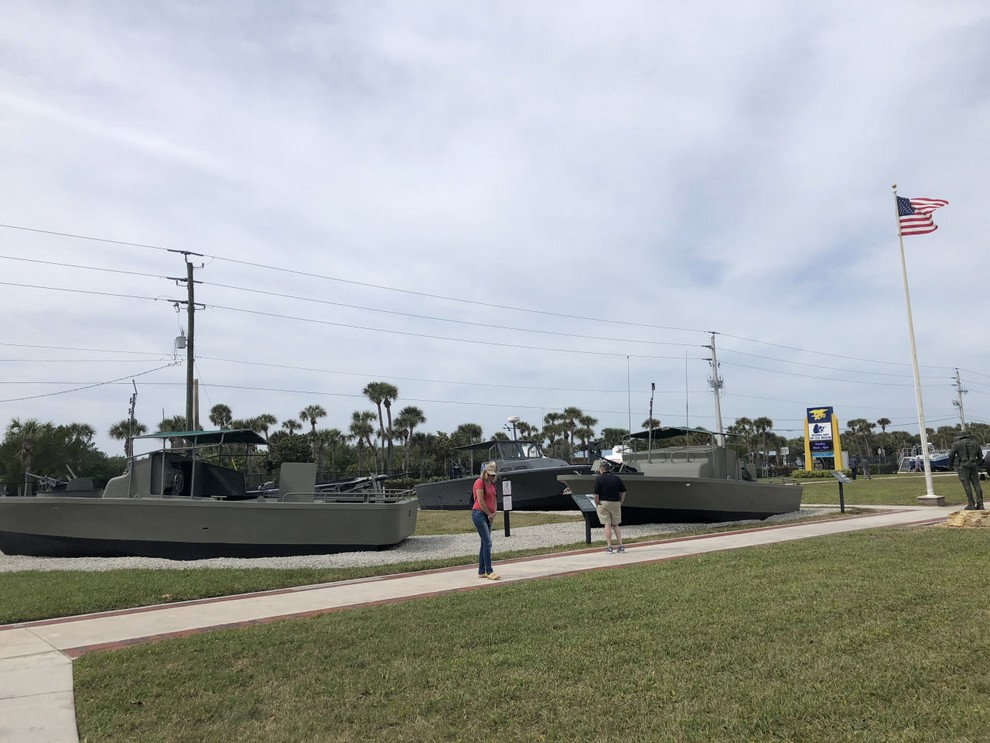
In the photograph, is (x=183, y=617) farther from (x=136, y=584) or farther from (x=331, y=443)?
(x=331, y=443)

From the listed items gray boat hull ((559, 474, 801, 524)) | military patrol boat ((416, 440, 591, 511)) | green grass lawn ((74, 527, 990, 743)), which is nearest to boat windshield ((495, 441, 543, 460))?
military patrol boat ((416, 440, 591, 511))

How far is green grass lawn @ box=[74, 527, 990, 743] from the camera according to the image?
3.77 metres

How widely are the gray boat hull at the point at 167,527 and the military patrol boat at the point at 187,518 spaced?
0.02 m

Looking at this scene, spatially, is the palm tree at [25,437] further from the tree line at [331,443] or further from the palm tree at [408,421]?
the palm tree at [408,421]

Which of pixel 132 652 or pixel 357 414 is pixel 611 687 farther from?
pixel 357 414

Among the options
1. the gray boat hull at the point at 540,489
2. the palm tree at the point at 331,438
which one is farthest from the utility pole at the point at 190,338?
the palm tree at the point at 331,438

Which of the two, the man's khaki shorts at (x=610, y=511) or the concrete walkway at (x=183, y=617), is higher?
the man's khaki shorts at (x=610, y=511)

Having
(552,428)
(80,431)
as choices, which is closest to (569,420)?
(552,428)

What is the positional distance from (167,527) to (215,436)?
1.88 metres

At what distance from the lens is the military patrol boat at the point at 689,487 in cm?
1630

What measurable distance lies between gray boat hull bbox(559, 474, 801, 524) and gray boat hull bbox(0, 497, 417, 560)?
5780 mm

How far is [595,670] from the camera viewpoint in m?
4.70

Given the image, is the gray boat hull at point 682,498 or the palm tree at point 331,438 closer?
the gray boat hull at point 682,498

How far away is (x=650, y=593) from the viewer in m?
7.23
